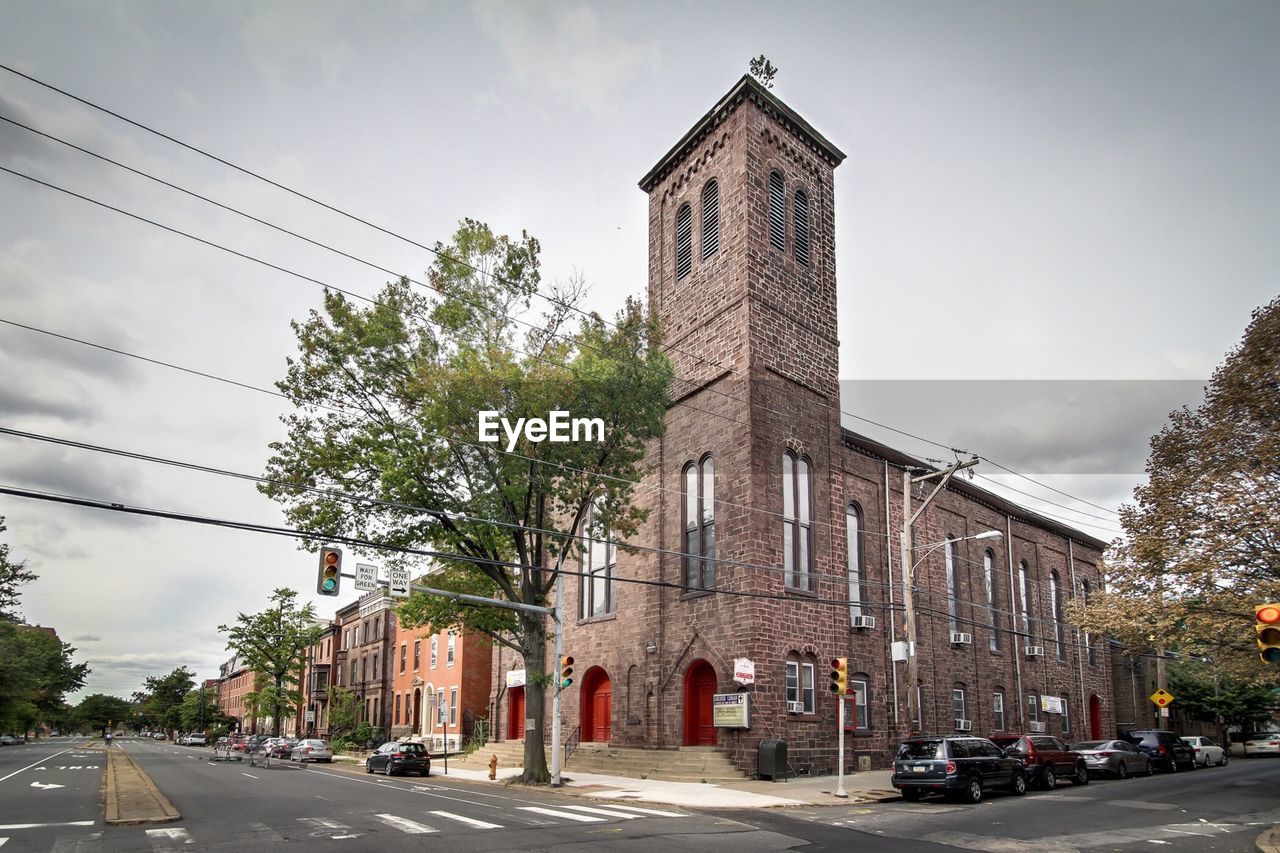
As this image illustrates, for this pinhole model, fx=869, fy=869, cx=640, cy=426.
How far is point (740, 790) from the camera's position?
23.2 m

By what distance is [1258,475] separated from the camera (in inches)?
914

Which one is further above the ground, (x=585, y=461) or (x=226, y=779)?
(x=585, y=461)

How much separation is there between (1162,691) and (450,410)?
1296 inches

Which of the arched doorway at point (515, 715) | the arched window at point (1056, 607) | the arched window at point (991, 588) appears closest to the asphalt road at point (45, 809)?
the arched doorway at point (515, 715)

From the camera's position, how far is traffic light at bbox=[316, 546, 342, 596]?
18875mm

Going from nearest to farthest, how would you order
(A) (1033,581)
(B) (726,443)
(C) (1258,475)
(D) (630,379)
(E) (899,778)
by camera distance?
(E) (899,778) < (C) (1258,475) < (D) (630,379) < (B) (726,443) < (A) (1033,581)

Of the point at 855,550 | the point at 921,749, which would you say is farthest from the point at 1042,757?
the point at 855,550

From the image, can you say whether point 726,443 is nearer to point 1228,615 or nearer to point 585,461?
point 585,461

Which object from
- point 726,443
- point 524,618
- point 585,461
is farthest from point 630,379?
point 524,618

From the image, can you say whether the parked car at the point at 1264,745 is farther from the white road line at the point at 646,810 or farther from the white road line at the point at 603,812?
the white road line at the point at 603,812

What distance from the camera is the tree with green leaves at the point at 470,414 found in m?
24.7

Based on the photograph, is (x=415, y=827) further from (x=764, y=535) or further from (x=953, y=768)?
(x=764, y=535)

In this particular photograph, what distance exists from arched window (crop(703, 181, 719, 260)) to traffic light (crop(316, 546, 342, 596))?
19.5m

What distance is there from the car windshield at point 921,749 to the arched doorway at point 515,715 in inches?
881
